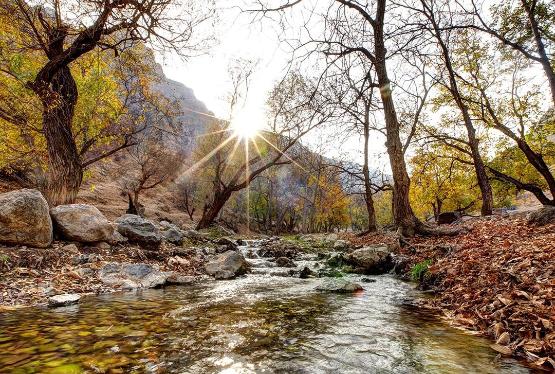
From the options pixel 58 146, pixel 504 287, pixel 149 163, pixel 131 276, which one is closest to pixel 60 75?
pixel 58 146

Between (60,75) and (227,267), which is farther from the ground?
(60,75)

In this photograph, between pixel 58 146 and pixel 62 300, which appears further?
pixel 58 146

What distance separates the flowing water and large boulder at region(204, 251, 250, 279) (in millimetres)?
2840

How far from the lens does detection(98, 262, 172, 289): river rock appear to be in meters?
6.75

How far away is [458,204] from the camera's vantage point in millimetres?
42750

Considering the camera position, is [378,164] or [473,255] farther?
[378,164]

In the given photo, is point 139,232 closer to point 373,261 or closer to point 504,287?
point 373,261

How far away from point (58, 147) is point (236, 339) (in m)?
9.25

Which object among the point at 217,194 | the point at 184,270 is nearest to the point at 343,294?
the point at 184,270

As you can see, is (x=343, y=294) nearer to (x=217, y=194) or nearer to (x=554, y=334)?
(x=554, y=334)

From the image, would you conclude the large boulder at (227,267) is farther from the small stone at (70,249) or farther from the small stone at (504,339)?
the small stone at (504,339)

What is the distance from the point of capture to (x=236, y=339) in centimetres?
368

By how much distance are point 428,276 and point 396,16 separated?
6876mm

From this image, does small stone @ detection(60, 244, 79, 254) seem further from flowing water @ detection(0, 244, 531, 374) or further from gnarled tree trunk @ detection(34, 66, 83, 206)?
gnarled tree trunk @ detection(34, 66, 83, 206)
